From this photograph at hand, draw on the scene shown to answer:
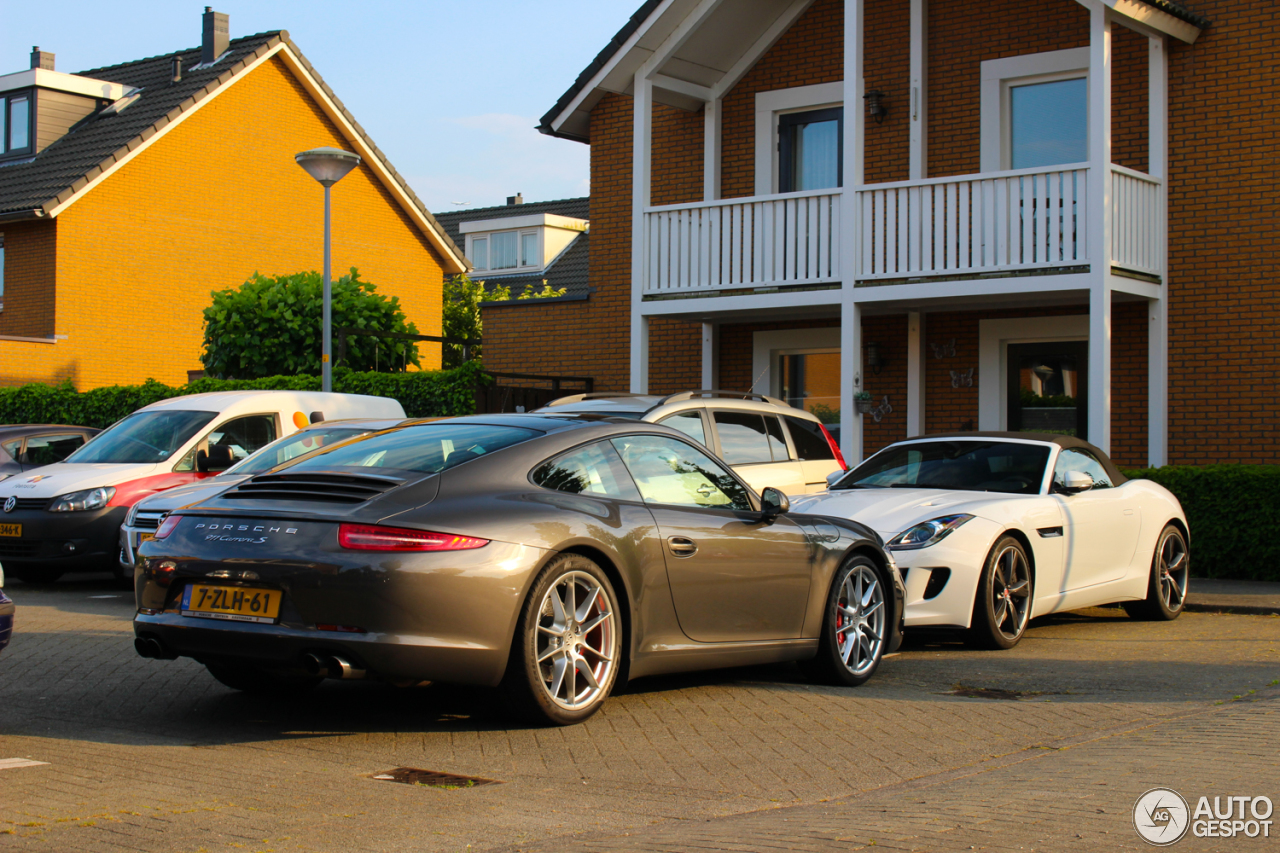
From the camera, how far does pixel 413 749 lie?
557cm

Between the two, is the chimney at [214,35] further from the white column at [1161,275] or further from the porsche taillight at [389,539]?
the porsche taillight at [389,539]

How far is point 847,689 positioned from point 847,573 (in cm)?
62

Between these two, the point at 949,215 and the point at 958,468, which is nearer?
the point at 958,468

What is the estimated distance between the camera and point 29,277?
2909cm

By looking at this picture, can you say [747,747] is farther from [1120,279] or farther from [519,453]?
[1120,279]

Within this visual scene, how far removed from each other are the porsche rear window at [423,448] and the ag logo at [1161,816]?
3041 mm

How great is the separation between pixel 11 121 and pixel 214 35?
512 centimetres

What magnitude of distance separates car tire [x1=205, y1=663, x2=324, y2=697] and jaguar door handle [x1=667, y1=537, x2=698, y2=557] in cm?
178

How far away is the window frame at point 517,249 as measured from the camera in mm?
48031

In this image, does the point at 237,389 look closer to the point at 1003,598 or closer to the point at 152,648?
the point at 1003,598

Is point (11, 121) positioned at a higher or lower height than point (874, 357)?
higher

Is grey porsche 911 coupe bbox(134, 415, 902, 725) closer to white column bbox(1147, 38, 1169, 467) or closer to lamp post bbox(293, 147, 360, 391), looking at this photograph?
white column bbox(1147, 38, 1169, 467)

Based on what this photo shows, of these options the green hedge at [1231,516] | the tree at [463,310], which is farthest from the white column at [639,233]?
the tree at [463,310]

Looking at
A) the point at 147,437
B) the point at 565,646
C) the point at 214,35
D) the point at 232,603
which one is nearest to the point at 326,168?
the point at 147,437
